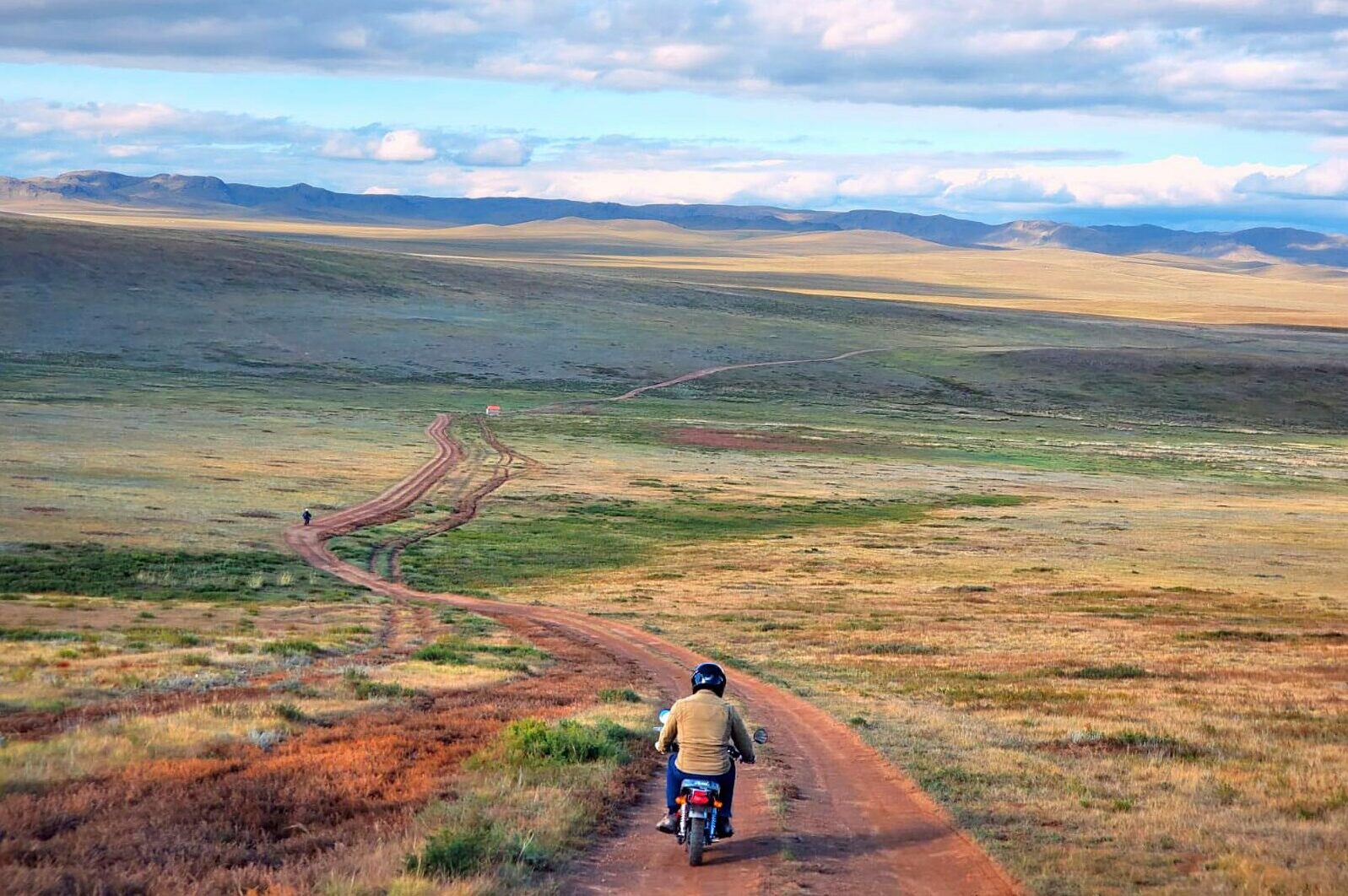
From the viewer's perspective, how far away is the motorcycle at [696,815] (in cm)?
1216

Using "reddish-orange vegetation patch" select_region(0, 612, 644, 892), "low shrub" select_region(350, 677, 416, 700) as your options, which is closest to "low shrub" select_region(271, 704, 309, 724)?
"reddish-orange vegetation patch" select_region(0, 612, 644, 892)

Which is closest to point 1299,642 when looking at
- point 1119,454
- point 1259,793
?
point 1259,793

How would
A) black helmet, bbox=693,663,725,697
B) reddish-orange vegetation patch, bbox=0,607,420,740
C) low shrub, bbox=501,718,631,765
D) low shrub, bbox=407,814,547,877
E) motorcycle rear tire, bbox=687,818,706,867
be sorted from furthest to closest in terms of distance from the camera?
1. reddish-orange vegetation patch, bbox=0,607,420,740
2. low shrub, bbox=501,718,631,765
3. black helmet, bbox=693,663,725,697
4. motorcycle rear tire, bbox=687,818,706,867
5. low shrub, bbox=407,814,547,877

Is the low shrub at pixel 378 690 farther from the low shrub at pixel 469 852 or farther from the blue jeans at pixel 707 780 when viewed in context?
the blue jeans at pixel 707 780

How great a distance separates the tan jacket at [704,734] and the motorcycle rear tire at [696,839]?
1.76 ft

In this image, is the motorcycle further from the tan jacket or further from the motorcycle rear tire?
the tan jacket

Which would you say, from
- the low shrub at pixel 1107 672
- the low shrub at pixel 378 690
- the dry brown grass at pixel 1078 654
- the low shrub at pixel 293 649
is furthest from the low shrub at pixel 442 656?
the low shrub at pixel 1107 672

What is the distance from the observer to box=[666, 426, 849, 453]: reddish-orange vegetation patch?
89.2m

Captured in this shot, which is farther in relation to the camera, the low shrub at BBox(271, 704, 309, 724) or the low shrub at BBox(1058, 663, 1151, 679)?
the low shrub at BBox(1058, 663, 1151, 679)

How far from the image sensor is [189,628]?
97.0ft

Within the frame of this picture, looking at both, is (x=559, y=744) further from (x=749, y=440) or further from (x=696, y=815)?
(x=749, y=440)

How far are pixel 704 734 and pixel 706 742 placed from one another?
75 millimetres

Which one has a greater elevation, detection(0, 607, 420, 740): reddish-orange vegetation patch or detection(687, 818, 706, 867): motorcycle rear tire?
detection(687, 818, 706, 867): motorcycle rear tire

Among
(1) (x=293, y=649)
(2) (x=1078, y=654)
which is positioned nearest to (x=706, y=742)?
(1) (x=293, y=649)
